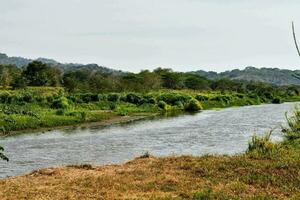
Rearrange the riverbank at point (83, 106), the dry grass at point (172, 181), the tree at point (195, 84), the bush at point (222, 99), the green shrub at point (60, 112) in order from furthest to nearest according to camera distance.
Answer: the tree at point (195, 84)
the bush at point (222, 99)
the green shrub at point (60, 112)
the riverbank at point (83, 106)
the dry grass at point (172, 181)

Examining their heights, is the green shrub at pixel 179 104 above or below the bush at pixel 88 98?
below

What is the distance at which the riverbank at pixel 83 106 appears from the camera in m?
45.9

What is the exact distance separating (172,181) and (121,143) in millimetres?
18501

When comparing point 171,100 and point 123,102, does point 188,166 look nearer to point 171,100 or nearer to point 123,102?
point 123,102

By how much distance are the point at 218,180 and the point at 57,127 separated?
103 ft

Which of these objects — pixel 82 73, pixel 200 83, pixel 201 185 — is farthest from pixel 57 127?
pixel 200 83

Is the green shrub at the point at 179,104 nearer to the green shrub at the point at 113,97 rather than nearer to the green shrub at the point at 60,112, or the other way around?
the green shrub at the point at 113,97

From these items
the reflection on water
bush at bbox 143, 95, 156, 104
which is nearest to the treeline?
bush at bbox 143, 95, 156, 104

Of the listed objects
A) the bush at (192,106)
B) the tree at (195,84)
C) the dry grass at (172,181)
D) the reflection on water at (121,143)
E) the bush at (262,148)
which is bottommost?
the reflection on water at (121,143)

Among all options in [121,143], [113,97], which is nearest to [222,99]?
[113,97]

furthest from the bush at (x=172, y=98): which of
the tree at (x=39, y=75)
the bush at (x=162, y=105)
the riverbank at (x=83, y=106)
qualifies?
the tree at (x=39, y=75)

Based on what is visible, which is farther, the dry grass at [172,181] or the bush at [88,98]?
the bush at [88,98]

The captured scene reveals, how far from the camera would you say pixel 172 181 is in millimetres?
16719

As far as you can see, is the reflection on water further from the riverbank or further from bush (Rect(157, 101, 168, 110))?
bush (Rect(157, 101, 168, 110))
